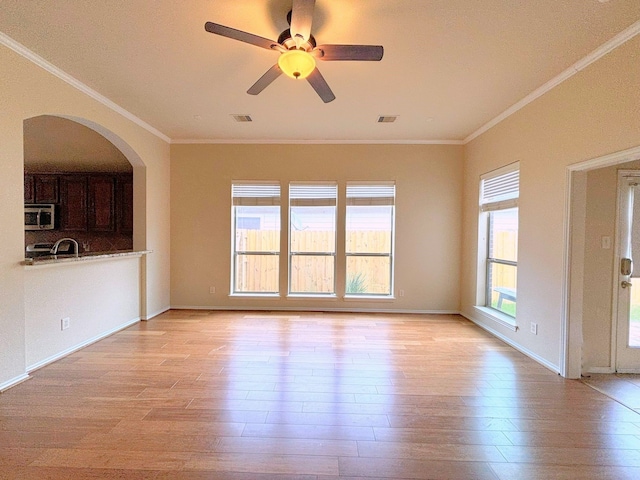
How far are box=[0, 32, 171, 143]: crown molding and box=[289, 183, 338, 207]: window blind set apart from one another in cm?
237

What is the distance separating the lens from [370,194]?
526cm

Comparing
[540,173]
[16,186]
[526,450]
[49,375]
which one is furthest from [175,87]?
[526,450]

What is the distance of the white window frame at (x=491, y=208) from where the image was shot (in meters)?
3.86

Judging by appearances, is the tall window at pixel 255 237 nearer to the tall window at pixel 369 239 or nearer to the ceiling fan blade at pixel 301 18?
the tall window at pixel 369 239

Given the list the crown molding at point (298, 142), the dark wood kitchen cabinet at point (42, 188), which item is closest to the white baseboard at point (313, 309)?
the crown molding at point (298, 142)

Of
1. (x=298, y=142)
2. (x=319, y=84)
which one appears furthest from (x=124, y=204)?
(x=319, y=84)

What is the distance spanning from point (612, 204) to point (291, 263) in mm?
4132

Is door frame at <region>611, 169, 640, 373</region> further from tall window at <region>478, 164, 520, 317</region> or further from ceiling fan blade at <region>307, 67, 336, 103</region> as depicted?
ceiling fan blade at <region>307, 67, 336, 103</region>

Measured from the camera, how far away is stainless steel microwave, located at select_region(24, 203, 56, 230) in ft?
18.6

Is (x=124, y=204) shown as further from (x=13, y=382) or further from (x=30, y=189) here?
(x=13, y=382)

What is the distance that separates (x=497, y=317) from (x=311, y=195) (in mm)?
3284

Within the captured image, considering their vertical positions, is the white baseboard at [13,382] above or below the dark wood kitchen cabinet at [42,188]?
below

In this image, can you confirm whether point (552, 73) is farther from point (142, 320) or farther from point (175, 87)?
point (142, 320)

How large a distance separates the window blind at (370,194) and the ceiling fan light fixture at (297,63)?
A: 9.99ft
